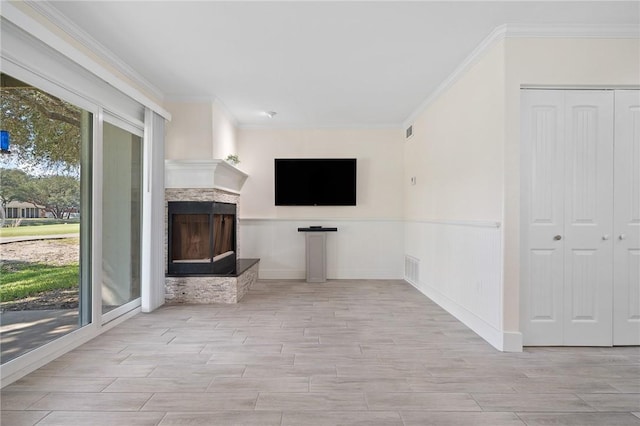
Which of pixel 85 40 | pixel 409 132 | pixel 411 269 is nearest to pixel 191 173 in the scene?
pixel 85 40

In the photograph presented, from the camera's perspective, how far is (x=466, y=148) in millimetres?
3863

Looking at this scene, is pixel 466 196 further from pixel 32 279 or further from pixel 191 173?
pixel 32 279

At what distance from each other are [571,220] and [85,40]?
452cm

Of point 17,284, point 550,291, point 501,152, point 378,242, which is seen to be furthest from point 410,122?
point 17,284

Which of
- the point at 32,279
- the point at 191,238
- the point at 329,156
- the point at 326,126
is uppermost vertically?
the point at 326,126

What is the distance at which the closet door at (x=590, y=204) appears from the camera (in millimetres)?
3170

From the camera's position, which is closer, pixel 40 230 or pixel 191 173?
pixel 40 230

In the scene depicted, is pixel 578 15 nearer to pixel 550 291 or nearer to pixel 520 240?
pixel 520 240

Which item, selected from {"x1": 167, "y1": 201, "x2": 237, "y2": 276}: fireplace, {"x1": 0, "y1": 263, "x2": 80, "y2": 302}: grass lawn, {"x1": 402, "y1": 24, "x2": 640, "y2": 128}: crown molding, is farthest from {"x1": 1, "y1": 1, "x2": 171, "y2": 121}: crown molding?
{"x1": 402, "y1": 24, "x2": 640, "y2": 128}: crown molding

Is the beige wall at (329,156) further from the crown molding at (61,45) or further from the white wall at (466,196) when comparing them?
the crown molding at (61,45)

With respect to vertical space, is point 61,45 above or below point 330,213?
above

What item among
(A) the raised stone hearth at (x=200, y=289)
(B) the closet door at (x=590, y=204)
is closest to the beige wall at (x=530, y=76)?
(B) the closet door at (x=590, y=204)

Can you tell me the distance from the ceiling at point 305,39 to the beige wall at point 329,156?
148 cm

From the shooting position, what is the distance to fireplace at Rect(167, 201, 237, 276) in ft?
15.8
